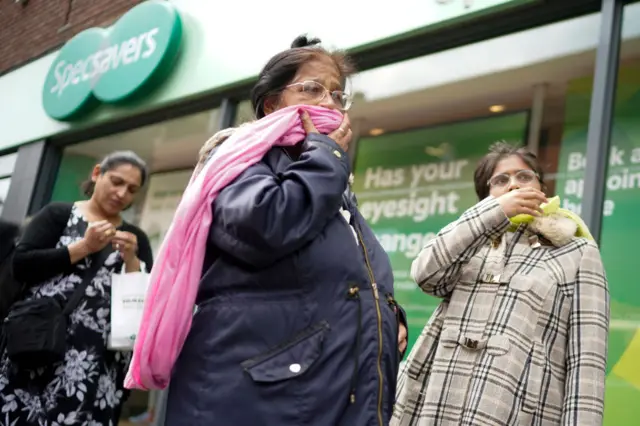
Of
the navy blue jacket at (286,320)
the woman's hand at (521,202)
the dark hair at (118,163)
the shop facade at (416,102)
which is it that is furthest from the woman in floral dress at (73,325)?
the woman's hand at (521,202)

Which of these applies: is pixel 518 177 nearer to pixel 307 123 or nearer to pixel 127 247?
pixel 307 123

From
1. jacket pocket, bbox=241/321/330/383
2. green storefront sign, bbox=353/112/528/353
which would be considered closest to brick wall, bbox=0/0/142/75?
green storefront sign, bbox=353/112/528/353

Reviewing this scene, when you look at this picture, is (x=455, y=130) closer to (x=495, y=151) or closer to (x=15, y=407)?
(x=495, y=151)

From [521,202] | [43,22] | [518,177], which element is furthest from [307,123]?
[43,22]

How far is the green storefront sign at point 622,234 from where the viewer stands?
3.55 meters

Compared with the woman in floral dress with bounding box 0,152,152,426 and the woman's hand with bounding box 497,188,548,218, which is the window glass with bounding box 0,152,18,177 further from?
the woman's hand with bounding box 497,188,548,218

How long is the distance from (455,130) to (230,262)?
11.6 feet

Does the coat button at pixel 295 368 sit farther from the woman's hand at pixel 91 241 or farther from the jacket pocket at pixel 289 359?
the woman's hand at pixel 91 241

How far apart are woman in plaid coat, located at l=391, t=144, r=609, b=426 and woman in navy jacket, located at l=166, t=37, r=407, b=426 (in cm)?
61

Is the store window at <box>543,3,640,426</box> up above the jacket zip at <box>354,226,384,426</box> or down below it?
above

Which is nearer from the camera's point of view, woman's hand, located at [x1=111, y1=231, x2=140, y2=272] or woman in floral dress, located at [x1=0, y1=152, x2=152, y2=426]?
woman in floral dress, located at [x1=0, y1=152, x2=152, y2=426]

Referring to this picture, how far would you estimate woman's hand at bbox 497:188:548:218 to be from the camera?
245 cm

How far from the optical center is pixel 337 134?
6.38ft

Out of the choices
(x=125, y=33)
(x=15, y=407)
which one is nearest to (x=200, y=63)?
(x=125, y=33)
